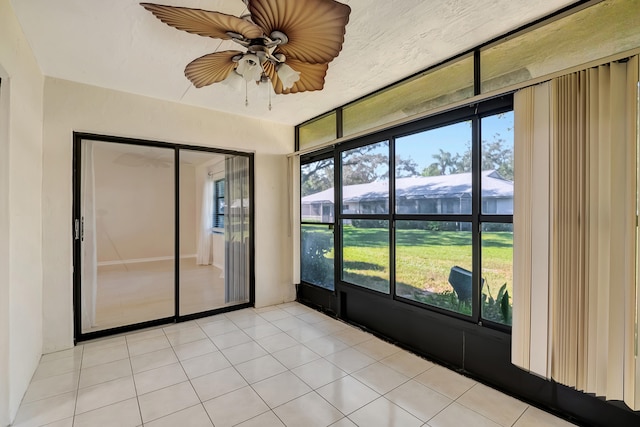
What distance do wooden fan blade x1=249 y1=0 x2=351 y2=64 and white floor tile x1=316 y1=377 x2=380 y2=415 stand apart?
237 cm

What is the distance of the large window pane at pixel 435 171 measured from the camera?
2428 millimetres

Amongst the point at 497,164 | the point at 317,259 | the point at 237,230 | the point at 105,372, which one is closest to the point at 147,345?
the point at 105,372

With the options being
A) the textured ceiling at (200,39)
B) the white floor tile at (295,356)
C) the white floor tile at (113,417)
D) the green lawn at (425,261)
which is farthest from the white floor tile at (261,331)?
the textured ceiling at (200,39)

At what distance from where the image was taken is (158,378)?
7.70ft

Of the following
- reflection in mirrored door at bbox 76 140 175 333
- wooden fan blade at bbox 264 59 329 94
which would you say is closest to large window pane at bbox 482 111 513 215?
wooden fan blade at bbox 264 59 329 94

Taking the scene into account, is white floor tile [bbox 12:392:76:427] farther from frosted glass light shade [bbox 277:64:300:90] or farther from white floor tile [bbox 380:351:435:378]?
frosted glass light shade [bbox 277:64:300:90]

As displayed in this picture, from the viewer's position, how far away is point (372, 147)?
10.8 feet

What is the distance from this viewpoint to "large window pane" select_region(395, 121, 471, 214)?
7.97 ft

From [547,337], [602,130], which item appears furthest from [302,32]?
[547,337]

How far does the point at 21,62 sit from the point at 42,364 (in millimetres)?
2562

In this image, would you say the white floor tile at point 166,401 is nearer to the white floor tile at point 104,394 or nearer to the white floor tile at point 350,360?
the white floor tile at point 104,394

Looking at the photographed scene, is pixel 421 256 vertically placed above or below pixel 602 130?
below

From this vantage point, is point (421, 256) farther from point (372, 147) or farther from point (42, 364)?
point (42, 364)

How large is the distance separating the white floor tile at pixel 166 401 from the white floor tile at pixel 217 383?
0.06m
